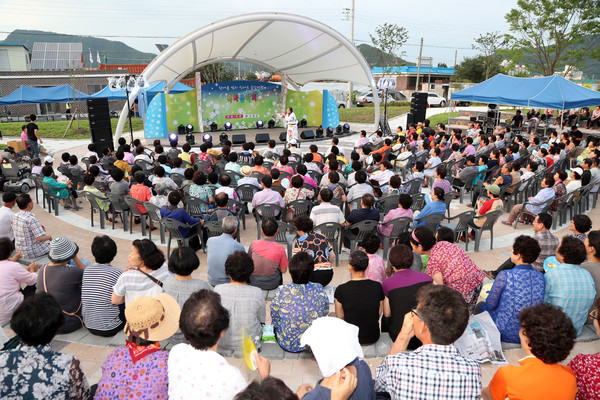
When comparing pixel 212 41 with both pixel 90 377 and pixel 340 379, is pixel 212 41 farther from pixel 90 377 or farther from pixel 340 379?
pixel 340 379

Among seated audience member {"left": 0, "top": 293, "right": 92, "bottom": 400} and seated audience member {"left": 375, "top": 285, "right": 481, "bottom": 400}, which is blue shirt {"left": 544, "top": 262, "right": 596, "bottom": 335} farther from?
seated audience member {"left": 0, "top": 293, "right": 92, "bottom": 400}

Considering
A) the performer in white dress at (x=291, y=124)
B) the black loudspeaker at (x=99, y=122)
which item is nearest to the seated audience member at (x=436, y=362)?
the performer in white dress at (x=291, y=124)

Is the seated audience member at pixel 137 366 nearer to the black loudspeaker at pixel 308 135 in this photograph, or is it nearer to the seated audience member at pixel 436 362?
the seated audience member at pixel 436 362

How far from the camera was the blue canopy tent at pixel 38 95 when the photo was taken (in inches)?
945

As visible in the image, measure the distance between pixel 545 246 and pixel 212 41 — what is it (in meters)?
14.9

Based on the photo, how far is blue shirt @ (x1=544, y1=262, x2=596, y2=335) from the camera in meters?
3.96

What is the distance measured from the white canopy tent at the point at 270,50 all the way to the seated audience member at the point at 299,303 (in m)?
12.2

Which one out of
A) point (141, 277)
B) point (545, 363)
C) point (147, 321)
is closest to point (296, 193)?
point (141, 277)

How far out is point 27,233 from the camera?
18.7 ft

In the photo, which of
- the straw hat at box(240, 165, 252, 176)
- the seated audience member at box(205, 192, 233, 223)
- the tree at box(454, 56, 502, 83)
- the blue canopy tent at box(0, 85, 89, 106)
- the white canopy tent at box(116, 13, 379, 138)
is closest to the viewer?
the seated audience member at box(205, 192, 233, 223)

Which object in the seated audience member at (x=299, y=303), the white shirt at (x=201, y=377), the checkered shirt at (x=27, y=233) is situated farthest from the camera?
the checkered shirt at (x=27, y=233)

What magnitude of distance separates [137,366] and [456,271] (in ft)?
10.2

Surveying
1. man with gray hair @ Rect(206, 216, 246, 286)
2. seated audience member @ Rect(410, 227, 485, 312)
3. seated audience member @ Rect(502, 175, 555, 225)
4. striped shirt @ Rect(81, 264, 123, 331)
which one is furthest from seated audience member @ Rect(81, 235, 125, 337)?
seated audience member @ Rect(502, 175, 555, 225)

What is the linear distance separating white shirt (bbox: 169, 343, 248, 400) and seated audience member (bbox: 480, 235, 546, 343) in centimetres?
279
